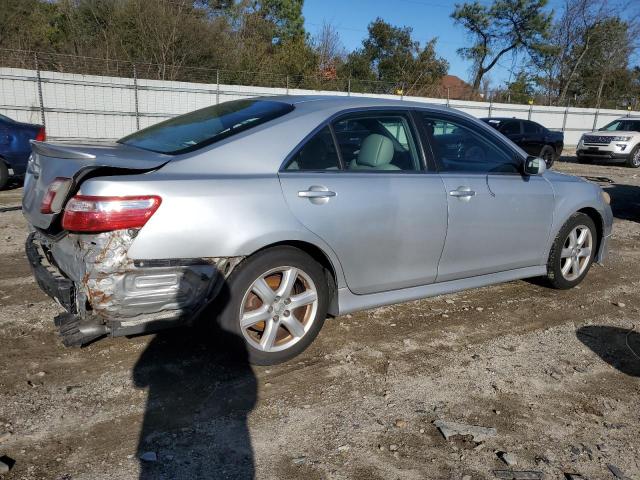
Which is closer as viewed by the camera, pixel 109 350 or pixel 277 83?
pixel 109 350

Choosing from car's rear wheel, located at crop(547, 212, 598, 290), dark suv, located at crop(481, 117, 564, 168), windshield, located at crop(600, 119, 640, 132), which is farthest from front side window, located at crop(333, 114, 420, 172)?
windshield, located at crop(600, 119, 640, 132)

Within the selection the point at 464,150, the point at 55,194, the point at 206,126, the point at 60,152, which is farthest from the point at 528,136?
the point at 55,194

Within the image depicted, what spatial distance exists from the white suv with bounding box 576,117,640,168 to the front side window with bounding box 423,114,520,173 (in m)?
15.8

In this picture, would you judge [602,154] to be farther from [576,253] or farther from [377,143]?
[377,143]

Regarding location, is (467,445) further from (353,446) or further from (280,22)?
(280,22)

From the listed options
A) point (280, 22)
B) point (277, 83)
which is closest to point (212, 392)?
point (277, 83)

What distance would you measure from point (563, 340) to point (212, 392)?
2593 mm

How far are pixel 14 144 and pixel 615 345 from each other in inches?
366

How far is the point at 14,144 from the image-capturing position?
9.15 meters

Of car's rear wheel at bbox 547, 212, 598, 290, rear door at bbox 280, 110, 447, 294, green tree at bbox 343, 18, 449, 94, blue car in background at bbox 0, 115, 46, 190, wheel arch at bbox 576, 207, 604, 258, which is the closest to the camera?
rear door at bbox 280, 110, 447, 294

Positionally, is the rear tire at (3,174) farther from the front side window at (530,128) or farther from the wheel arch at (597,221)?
the front side window at (530,128)

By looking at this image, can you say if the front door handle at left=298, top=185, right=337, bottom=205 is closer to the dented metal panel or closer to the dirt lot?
the dented metal panel

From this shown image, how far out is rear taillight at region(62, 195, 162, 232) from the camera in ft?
8.79

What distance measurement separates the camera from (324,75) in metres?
31.9
